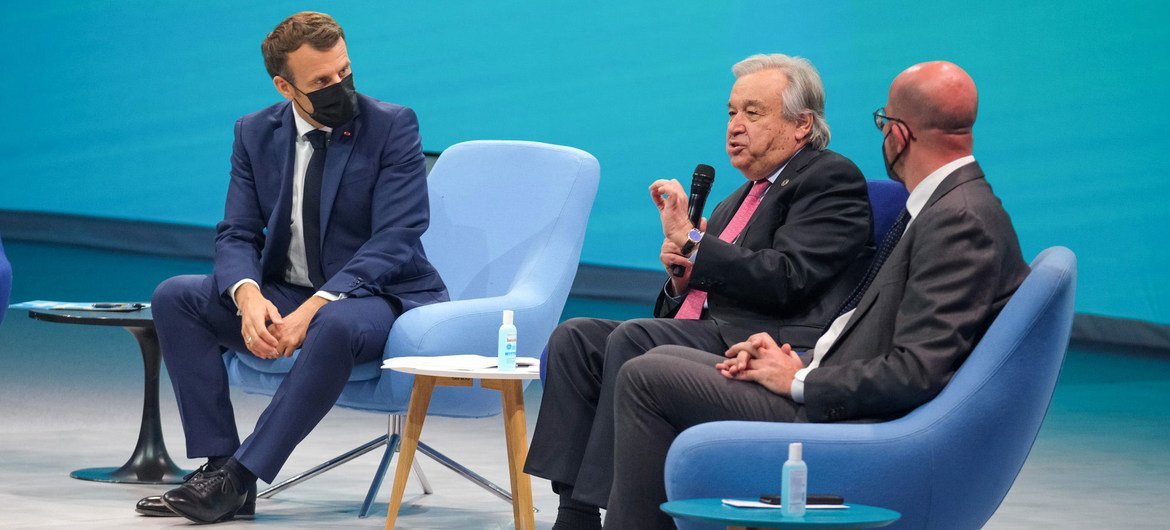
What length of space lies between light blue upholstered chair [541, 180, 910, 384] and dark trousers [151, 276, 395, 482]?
566 millimetres

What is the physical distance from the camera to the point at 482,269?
4441 mm

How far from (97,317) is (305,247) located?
2.15ft

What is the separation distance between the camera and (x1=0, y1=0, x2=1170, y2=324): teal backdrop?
8.54 metres

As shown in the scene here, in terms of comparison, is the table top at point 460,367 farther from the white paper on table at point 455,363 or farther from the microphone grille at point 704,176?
the microphone grille at point 704,176

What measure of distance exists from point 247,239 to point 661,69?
5.64 m

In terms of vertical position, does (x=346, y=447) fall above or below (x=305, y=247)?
below

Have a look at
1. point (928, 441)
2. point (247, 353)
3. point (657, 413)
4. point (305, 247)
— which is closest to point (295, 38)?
point (305, 247)

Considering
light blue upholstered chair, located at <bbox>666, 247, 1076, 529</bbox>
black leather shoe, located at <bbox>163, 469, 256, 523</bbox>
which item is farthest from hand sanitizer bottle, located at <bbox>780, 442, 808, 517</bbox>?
black leather shoe, located at <bbox>163, 469, 256, 523</bbox>

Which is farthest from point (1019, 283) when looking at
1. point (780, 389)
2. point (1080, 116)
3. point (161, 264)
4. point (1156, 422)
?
point (161, 264)

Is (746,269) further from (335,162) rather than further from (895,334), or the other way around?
(335,162)

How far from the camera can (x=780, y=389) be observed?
2.70m

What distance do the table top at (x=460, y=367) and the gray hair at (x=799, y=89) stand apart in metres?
0.86

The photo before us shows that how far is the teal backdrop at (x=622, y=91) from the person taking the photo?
8539 millimetres

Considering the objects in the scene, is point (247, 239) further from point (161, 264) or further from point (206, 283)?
point (161, 264)
